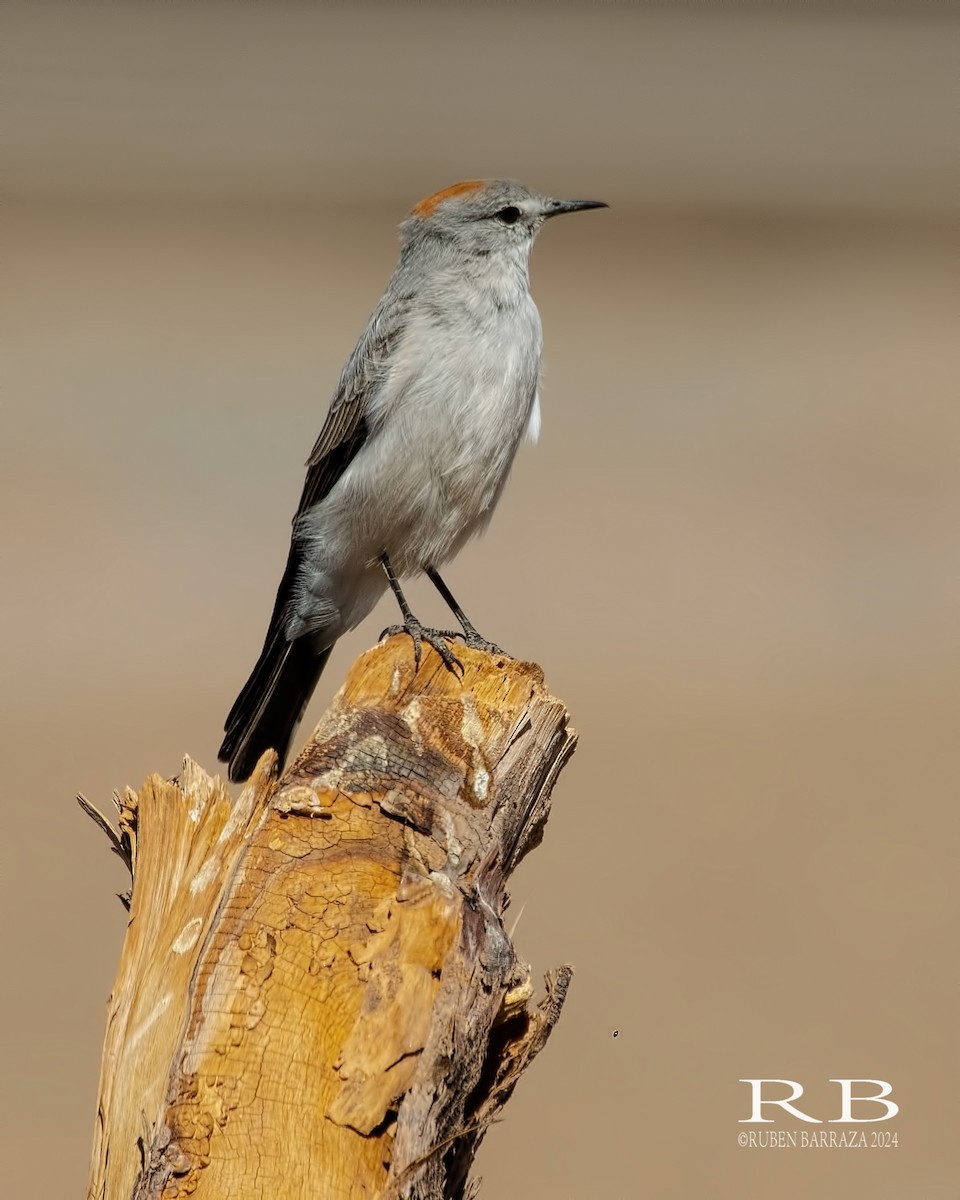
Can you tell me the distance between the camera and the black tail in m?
4.76

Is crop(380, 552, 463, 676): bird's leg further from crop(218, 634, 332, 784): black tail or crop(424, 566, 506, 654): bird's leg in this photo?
crop(218, 634, 332, 784): black tail

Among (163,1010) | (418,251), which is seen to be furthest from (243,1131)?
(418,251)

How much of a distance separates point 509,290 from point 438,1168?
124 inches

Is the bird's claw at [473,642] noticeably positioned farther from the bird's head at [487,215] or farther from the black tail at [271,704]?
the bird's head at [487,215]

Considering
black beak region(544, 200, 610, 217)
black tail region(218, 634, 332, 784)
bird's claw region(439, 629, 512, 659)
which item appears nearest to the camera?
bird's claw region(439, 629, 512, 659)

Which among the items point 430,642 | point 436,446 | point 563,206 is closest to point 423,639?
point 430,642

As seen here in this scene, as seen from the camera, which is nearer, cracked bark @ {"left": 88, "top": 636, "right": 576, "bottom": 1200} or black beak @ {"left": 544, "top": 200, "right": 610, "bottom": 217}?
cracked bark @ {"left": 88, "top": 636, "right": 576, "bottom": 1200}

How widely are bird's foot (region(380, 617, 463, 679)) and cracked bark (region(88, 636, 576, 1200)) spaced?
14cm

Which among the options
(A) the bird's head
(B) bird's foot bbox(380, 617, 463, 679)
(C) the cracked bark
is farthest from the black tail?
(A) the bird's head

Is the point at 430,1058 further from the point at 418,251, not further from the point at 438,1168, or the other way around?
the point at 418,251

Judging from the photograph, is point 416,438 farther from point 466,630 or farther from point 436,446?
point 466,630

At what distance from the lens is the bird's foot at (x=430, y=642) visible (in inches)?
144

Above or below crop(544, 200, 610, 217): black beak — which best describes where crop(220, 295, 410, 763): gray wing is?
below

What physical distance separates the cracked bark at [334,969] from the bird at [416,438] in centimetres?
127
